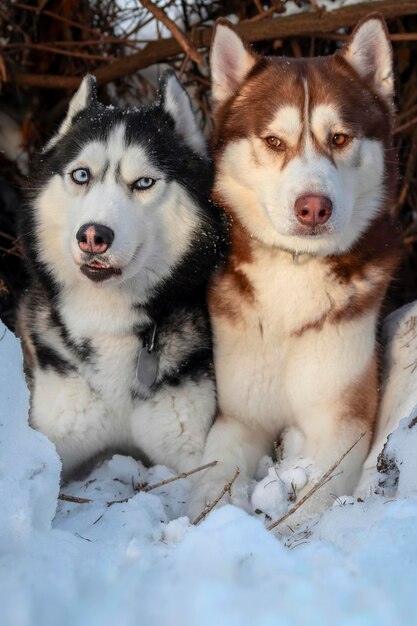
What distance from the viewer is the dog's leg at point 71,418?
3658 mm

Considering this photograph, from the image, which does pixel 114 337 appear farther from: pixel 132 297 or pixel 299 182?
pixel 299 182

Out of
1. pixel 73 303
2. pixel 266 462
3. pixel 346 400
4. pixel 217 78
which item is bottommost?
pixel 266 462

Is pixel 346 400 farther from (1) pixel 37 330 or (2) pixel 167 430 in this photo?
(1) pixel 37 330

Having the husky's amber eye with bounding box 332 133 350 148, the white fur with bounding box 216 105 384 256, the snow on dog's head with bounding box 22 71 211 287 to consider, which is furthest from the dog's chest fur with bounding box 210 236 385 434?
the husky's amber eye with bounding box 332 133 350 148

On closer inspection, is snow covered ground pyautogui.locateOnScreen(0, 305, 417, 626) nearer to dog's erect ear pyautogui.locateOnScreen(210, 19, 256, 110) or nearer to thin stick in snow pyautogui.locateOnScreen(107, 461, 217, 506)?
thin stick in snow pyautogui.locateOnScreen(107, 461, 217, 506)

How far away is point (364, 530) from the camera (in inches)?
94.8

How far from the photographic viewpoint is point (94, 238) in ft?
10.4

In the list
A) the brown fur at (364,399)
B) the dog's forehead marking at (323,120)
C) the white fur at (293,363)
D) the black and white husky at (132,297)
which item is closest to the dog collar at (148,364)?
the black and white husky at (132,297)

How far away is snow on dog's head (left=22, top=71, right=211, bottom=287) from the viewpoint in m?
3.29

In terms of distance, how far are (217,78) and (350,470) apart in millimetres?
1950

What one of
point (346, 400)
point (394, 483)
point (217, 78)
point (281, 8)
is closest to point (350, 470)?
point (346, 400)

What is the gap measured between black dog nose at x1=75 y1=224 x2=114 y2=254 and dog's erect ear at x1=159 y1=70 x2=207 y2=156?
2.70 ft

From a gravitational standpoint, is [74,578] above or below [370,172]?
below

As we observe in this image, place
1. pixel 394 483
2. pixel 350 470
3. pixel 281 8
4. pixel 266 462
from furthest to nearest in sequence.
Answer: pixel 281 8, pixel 266 462, pixel 350 470, pixel 394 483
